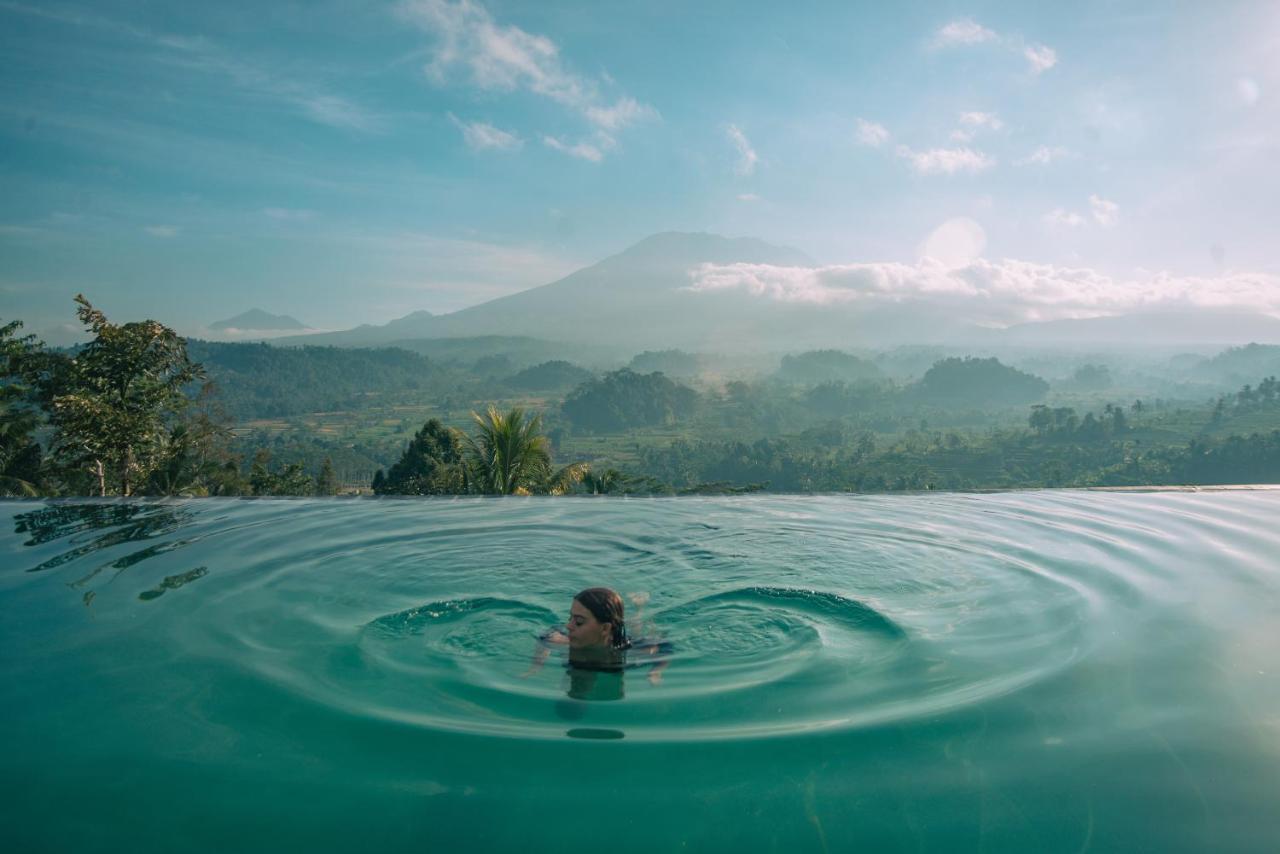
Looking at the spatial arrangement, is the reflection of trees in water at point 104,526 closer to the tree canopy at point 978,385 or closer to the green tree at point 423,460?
the green tree at point 423,460

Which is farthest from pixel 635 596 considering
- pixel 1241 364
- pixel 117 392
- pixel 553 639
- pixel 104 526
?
pixel 1241 364

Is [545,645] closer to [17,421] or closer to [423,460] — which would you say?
[17,421]

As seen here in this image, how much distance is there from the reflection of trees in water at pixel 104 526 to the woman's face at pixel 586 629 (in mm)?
2800

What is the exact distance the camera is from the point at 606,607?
135 inches

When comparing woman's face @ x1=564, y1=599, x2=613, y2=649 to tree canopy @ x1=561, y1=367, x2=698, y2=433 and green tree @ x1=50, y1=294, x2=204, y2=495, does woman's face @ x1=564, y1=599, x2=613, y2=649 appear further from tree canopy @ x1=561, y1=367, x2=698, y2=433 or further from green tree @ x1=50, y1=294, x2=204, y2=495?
tree canopy @ x1=561, y1=367, x2=698, y2=433

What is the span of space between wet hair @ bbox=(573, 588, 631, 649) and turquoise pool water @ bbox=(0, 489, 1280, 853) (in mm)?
225

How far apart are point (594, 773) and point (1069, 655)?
98.5 inches

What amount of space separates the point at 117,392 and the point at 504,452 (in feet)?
16.8

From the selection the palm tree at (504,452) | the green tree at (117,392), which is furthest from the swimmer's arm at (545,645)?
the palm tree at (504,452)

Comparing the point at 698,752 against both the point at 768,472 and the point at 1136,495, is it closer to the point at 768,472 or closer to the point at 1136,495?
the point at 1136,495

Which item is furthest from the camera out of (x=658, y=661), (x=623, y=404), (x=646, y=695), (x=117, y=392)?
(x=623, y=404)

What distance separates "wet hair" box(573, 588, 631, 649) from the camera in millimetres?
3396

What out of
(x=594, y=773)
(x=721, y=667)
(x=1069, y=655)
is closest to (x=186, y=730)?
(x=594, y=773)

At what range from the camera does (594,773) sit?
246 centimetres
